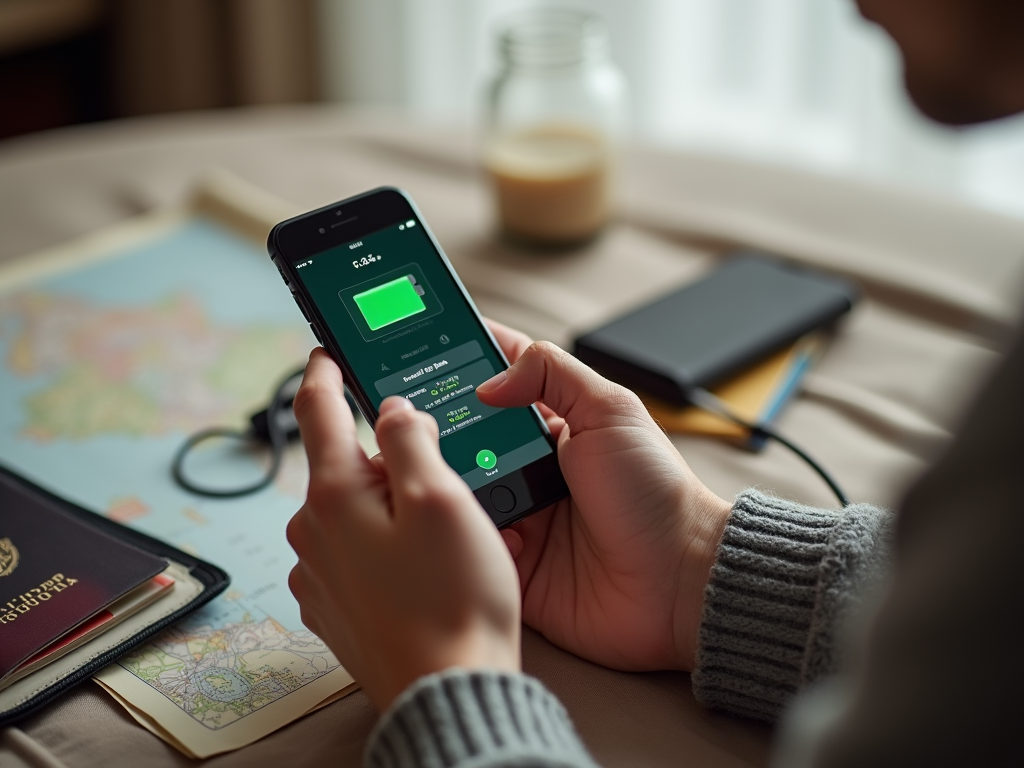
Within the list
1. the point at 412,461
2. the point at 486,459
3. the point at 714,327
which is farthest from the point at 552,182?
the point at 412,461

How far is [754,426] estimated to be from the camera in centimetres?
77

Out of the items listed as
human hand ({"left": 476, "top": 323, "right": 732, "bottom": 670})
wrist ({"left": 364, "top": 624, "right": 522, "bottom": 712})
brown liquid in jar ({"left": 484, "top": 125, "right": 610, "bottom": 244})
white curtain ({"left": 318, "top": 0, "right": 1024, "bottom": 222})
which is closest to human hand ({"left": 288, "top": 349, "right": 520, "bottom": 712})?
wrist ({"left": 364, "top": 624, "right": 522, "bottom": 712})

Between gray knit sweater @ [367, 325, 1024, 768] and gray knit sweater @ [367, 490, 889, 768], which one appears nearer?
gray knit sweater @ [367, 325, 1024, 768]

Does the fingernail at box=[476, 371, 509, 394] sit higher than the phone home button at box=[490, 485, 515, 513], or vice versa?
the fingernail at box=[476, 371, 509, 394]

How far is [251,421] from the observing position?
2.55 ft

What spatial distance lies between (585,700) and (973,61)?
0.37 m

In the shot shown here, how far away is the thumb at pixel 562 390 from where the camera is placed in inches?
24.2

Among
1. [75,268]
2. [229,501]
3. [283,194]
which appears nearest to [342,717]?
[229,501]

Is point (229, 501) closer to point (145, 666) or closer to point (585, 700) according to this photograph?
point (145, 666)

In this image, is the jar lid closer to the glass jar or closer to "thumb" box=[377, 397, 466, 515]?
the glass jar

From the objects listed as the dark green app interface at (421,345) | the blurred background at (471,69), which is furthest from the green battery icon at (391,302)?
the blurred background at (471,69)

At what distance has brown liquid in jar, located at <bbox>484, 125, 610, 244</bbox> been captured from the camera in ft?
3.46

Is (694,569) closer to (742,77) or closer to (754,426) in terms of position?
(754,426)

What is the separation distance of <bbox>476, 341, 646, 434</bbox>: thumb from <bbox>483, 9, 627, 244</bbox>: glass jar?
0.46 meters
